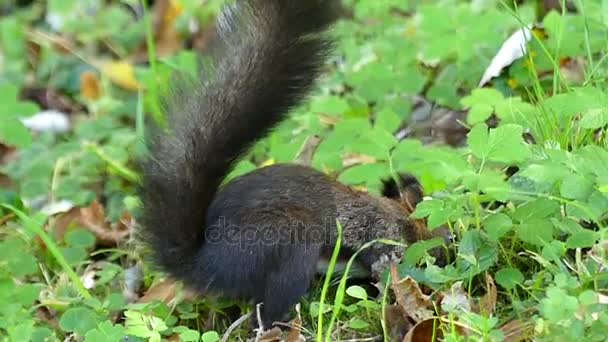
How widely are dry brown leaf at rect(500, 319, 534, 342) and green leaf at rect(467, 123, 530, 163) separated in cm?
38

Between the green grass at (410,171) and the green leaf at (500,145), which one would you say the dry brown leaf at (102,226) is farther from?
the green leaf at (500,145)

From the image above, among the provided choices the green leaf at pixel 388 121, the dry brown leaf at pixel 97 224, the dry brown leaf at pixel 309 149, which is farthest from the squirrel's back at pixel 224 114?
the dry brown leaf at pixel 309 149

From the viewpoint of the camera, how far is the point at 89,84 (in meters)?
4.84

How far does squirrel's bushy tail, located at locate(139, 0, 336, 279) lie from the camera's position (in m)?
2.67

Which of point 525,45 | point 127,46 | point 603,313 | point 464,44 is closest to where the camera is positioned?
point 603,313

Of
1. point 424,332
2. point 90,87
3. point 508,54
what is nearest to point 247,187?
point 424,332

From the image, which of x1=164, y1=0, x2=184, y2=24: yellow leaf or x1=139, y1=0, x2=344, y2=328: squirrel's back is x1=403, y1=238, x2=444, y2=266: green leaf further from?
x1=164, y1=0, x2=184, y2=24: yellow leaf

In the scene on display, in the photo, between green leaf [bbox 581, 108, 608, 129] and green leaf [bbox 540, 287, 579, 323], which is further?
green leaf [bbox 581, 108, 608, 129]

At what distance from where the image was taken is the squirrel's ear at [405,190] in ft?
9.82

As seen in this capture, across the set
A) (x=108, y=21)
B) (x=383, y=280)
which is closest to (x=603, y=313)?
(x=383, y=280)

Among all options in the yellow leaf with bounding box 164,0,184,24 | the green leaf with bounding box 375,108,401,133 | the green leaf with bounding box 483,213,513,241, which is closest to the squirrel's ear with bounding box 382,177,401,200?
the green leaf with bounding box 375,108,401,133

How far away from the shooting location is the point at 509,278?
2.56 m

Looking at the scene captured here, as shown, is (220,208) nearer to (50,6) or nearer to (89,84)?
(89,84)

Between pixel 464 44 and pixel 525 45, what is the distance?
0.29 m
